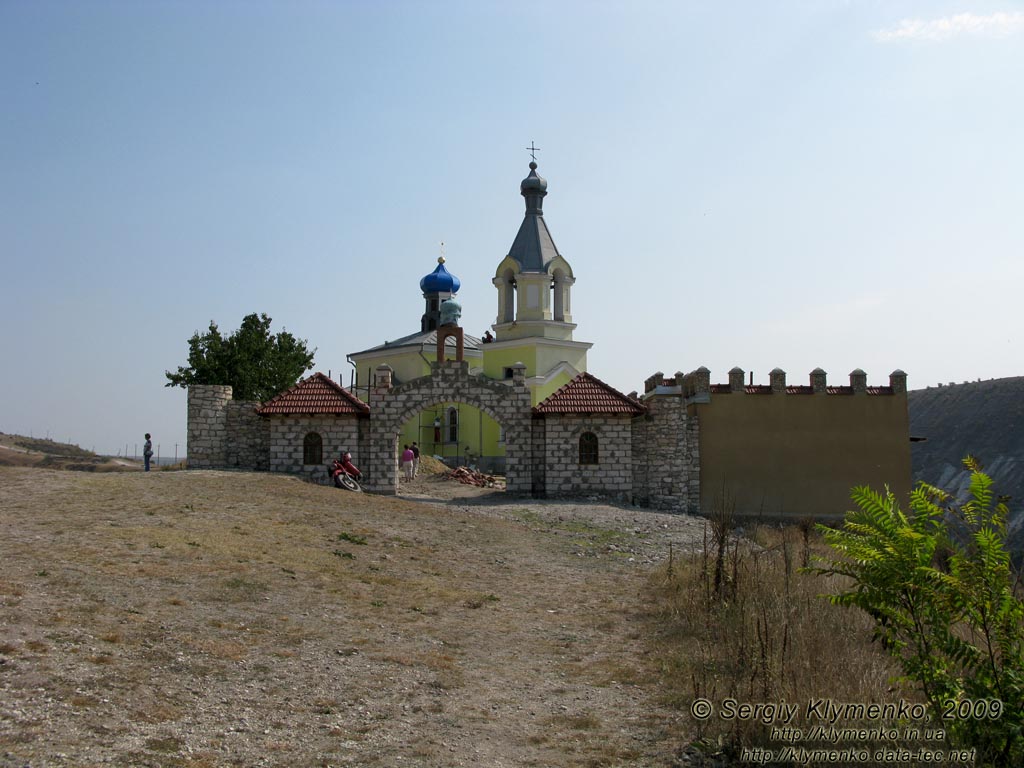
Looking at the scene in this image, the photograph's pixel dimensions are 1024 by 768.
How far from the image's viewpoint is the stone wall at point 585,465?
79.5 ft

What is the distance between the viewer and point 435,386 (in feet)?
80.3

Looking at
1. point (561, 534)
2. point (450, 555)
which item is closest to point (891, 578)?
point (450, 555)

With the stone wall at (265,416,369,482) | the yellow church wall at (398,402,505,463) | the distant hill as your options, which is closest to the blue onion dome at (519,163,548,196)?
the yellow church wall at (398,402,505,463)

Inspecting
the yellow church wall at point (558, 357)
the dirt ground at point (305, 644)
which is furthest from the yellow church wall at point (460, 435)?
the dirt ground at point (305, 644)

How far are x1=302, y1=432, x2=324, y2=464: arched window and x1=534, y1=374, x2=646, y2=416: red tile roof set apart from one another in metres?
5.71

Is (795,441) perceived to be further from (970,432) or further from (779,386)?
(970,432)

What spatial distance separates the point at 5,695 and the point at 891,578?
600 cm

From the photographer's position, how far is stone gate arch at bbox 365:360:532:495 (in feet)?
79.4

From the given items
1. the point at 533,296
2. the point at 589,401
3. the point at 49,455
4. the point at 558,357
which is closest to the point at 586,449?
the point at 589,401

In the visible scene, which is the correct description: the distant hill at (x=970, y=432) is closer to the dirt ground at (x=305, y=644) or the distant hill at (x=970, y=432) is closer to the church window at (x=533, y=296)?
the church window at (x=533, y=296)

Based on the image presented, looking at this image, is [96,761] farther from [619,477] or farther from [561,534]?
[619,477]

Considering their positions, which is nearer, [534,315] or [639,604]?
[639,604]

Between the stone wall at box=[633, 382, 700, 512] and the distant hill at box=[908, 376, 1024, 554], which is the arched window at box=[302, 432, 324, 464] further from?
the distant hill at box=[908, 376, 1024, 554]

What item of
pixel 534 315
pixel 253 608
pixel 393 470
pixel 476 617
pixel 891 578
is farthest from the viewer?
pixel 534 315
